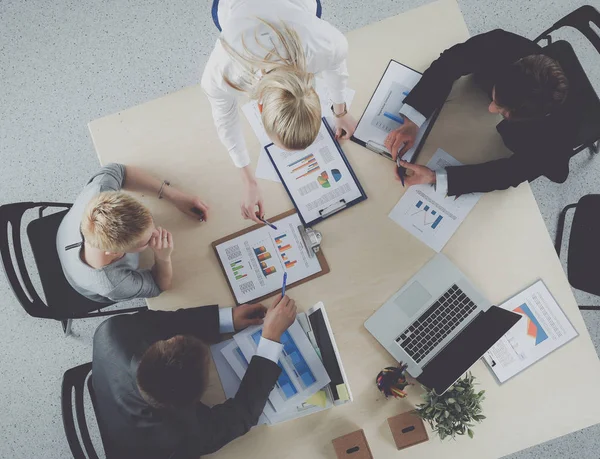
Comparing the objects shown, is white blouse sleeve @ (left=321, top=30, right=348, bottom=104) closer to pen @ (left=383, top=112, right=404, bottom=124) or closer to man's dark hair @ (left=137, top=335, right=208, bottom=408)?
pen @ (left=383, top=112, right=404, bottom=124)

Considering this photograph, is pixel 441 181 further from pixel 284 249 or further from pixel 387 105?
pixel 284 249

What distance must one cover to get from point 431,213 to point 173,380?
0.96 meters

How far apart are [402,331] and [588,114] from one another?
1.08 meters

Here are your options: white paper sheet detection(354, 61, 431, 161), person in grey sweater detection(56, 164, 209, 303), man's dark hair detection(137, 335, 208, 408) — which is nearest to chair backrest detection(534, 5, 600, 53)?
white paper sheet detection(354, 61, 431, 161)

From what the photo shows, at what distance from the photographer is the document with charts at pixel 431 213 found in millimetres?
1466

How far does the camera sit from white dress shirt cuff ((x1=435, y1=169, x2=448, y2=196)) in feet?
4.74

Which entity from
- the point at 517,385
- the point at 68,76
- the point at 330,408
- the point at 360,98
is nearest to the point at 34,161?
the point at 68,76

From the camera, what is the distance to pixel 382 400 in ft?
4.67

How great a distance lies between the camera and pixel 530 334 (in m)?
1.42

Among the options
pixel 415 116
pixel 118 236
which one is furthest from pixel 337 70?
pixel 118 236

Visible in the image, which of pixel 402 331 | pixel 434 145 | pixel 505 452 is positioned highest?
pixel 434 145

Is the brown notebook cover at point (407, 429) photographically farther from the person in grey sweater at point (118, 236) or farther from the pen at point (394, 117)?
the pen at point (394, 117)

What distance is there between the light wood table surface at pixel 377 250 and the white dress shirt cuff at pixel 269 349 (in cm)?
18

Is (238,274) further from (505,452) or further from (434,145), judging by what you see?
(505,452)
